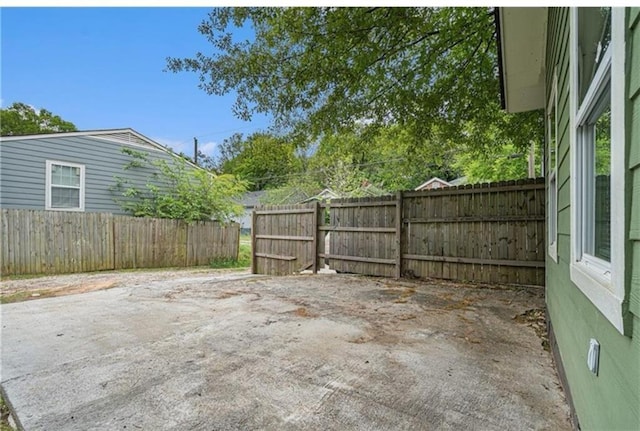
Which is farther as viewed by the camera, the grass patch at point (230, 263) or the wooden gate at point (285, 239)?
the grass patch at point (230, 263)

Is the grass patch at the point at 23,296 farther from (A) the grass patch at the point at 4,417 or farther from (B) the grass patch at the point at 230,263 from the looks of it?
(B) the grass patch at the point at 230,263

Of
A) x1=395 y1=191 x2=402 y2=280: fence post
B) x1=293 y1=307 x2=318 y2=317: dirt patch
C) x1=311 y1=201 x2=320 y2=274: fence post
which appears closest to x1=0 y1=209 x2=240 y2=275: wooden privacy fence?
x1=311 y1=201 x2=320 y2=274: fence post

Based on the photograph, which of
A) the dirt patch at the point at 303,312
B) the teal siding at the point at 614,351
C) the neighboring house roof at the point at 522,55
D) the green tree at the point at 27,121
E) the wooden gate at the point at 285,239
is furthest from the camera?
the green tree at the point at 27,121

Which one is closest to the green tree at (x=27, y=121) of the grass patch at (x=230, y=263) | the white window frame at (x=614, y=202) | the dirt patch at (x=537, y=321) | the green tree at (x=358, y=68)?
the grass patch at (x=230, y=263)

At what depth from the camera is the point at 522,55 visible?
3.63m

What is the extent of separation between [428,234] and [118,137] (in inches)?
369

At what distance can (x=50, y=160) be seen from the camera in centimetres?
870

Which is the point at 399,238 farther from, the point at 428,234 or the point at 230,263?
the point at 230,263

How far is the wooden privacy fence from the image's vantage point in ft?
24.4

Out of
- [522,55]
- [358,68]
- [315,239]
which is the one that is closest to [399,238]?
[315,239]

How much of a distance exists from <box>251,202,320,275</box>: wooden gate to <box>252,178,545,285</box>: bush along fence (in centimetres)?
2

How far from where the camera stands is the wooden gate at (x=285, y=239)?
7514 mm

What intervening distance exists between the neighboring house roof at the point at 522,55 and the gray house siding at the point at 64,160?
33.1 ft

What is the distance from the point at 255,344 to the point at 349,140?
519 cm
